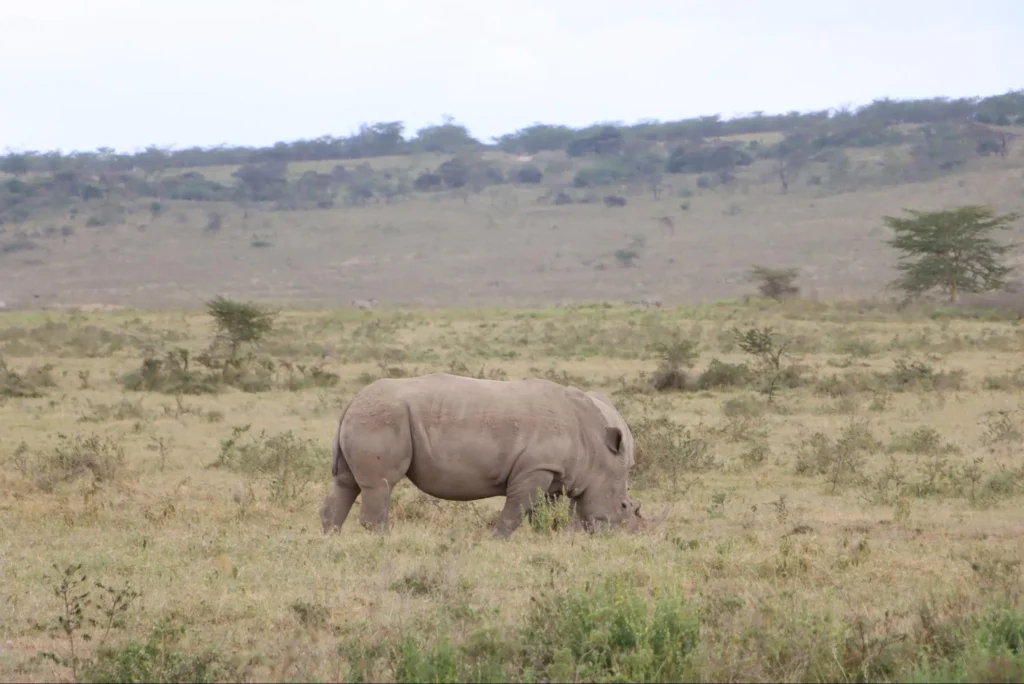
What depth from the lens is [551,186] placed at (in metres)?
85.6

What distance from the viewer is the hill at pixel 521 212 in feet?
196

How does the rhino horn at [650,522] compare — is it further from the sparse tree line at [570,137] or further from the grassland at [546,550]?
the sparse tree line at [570,137]

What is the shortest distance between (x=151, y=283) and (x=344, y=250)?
11.8 meters

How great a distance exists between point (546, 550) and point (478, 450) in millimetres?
1177

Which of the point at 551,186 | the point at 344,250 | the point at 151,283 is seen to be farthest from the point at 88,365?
the point at 551,186

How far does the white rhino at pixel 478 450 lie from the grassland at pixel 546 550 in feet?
1.05

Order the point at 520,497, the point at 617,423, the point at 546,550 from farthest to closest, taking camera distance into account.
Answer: the point at 617,423 < the point at 520,497 < the point at 546,550

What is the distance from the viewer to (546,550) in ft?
Answer: 27.1

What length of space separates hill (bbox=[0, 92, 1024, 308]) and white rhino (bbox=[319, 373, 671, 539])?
142 ft

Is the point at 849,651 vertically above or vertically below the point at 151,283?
above

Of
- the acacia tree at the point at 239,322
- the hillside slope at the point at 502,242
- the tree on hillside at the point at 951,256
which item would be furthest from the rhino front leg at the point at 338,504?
the hillside slope at the point at 502,242

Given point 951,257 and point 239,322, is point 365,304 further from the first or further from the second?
point 239,322

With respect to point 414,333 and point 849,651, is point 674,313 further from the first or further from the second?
point 849,651

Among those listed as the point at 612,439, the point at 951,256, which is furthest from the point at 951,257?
the point at 612,439
